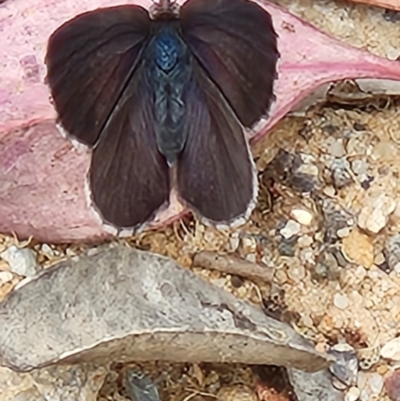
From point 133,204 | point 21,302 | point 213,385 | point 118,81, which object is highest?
point 118,81

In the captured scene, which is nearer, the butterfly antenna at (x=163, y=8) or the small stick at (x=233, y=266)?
the butterfly antenna at (x=163, y=8)

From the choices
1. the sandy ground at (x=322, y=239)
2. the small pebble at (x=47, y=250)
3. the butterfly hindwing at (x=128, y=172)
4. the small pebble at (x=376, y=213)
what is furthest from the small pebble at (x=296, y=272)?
the small pebble at (x=47, y=250)

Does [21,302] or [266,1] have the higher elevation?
[266,1]

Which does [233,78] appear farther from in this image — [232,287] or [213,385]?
[213,385]

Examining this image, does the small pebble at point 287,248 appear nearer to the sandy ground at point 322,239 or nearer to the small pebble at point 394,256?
the sandy ground at point 322,239

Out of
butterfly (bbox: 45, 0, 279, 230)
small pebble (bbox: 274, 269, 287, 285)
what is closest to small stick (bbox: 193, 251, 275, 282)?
small pebble (bbox: 274, 269, 287, 285)

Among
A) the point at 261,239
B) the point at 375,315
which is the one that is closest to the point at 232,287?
the point at 261,239
